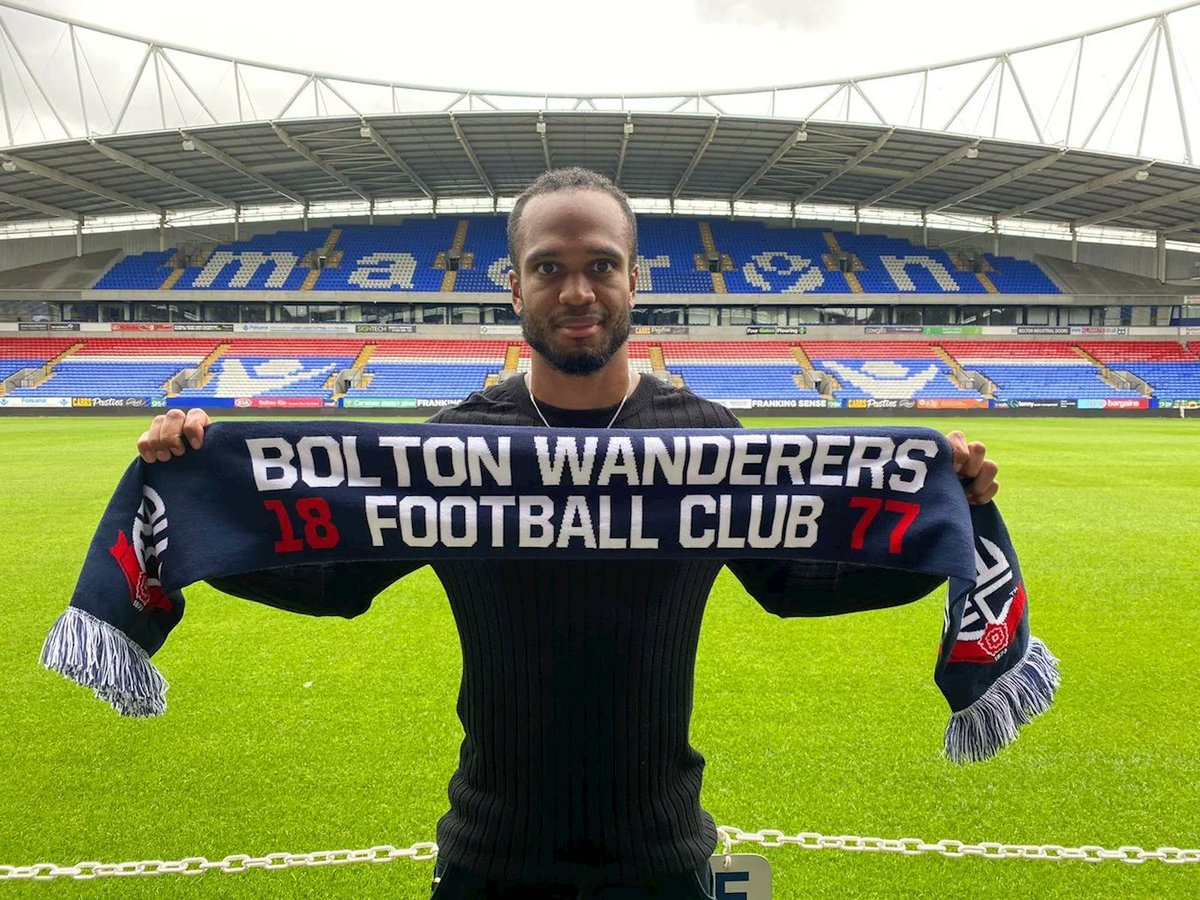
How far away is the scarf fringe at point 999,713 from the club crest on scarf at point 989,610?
0.30 feet

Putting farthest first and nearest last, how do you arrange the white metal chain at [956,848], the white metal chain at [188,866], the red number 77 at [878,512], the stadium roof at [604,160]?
the stadium roof at [604,160], the white metal chain at [956,848], the white metal chain at [188,866], the red number 77 at [878,512]

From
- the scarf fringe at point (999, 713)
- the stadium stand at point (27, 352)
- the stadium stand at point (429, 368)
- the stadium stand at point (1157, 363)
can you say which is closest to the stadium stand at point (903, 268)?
the stadium stand at point (1157, 363)

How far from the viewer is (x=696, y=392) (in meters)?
22.6

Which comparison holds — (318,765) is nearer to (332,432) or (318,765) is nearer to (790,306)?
(332,432)

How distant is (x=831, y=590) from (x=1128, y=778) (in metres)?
2.52

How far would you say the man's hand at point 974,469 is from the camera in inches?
68.8

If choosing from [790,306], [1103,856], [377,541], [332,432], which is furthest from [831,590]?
[790,306]

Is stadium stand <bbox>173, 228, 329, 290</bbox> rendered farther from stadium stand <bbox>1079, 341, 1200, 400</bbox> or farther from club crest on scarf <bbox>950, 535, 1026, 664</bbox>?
club crest on scarf <bbox>950, 535, 1026, 664</bbox>

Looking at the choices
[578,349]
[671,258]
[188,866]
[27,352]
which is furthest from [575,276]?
[27,352]

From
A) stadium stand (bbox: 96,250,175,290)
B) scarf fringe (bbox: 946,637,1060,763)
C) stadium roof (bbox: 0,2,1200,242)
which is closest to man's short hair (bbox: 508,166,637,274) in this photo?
scarf fringe (bbox: 946,637,1060,763)

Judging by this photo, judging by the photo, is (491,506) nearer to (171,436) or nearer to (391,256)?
(171,436)

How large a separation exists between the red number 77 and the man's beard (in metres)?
0.68

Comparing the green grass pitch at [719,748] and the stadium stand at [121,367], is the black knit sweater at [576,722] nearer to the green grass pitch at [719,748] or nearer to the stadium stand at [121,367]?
the green grass pitch at [719,748]

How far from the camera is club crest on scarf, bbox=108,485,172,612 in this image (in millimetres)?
1693
